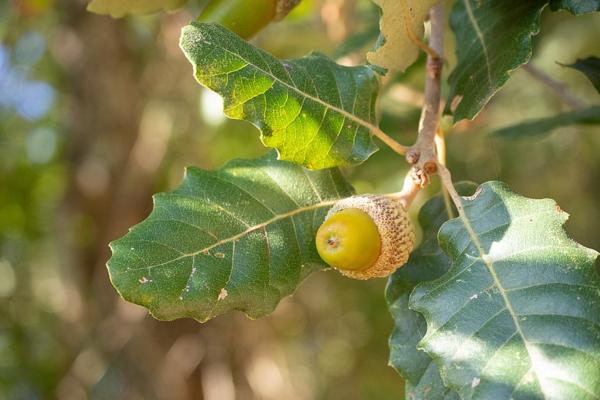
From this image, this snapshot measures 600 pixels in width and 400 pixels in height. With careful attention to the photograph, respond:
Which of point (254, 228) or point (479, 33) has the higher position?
point (479, 33)

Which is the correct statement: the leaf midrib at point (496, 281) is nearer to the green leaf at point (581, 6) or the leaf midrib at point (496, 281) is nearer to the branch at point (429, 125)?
the branch at point (429, 125)

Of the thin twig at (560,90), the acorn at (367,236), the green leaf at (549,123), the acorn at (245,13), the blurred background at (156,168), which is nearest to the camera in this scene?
the acorn at (367,236)

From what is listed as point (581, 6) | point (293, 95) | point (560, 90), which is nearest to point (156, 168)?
Result: point (560, 90)

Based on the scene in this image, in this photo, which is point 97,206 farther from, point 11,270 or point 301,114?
point 301,114

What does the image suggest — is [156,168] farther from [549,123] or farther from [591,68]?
[591,68]

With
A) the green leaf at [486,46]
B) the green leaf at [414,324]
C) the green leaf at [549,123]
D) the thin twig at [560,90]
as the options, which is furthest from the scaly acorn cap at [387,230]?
the thin twig at [560,90]
